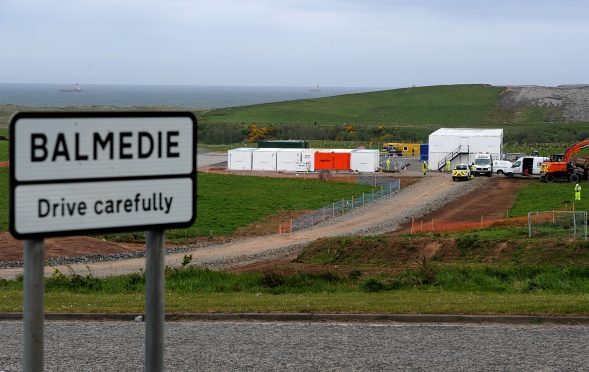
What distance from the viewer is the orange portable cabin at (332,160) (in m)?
81.1

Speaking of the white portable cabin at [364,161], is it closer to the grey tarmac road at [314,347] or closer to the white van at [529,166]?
the white van at [529,166]

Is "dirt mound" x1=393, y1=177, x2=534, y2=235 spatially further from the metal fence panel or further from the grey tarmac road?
the grey tarmac road

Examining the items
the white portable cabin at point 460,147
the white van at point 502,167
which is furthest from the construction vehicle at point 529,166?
the white portable cabin at point 460,147

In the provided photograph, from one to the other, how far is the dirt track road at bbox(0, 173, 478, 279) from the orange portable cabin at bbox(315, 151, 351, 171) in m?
13.2

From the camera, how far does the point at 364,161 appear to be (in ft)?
267

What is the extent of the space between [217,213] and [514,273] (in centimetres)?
3204

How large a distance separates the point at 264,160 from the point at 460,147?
709 inches

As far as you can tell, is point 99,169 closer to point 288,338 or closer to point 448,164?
point 288,338

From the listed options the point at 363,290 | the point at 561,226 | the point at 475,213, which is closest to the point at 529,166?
the point at 475,213

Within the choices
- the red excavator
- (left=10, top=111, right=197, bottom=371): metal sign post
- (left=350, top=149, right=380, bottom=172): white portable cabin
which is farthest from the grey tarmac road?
(left=350, top=149, right=380, bottom=172): white portable cabin

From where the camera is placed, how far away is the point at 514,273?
22547 mm

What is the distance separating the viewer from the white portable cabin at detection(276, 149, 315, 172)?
8256 centimetres

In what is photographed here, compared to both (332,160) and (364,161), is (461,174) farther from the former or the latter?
(332,160)

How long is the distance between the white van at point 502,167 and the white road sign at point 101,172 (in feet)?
242
